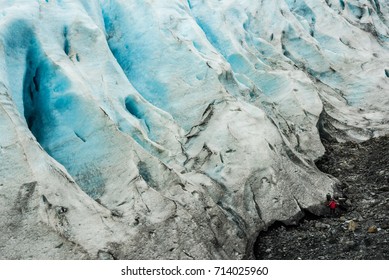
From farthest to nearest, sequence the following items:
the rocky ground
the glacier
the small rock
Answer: the small rock, the rocky ground, the glacier

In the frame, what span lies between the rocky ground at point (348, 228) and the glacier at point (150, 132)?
42 cm

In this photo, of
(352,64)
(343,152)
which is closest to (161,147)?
(343,152)

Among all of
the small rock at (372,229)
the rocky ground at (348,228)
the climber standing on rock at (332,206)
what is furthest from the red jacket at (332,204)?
the small rock at (372,229)

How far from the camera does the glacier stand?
8.23 m

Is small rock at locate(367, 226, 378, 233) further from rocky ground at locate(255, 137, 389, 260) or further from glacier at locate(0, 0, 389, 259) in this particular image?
glacier at locate(0, 0, 389, 259)

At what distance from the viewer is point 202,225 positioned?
29.6ft

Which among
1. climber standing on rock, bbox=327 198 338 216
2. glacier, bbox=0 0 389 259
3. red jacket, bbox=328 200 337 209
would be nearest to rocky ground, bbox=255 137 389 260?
climber standing on rock, bbox=327 198 338 216

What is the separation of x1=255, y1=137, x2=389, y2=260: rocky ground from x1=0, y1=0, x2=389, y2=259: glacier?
42cm

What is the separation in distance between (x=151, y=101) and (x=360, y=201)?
6.59 m

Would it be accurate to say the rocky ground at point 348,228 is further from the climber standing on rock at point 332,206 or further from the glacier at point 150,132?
the glacier at point 150,132

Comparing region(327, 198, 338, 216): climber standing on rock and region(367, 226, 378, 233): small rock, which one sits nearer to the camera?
region(367, 226, 378, 233): small rock

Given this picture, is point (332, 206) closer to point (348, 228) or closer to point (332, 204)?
point (332, 204)

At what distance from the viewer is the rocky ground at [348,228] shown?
873cm

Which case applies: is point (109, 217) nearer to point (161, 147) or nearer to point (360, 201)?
point (161, 147)
